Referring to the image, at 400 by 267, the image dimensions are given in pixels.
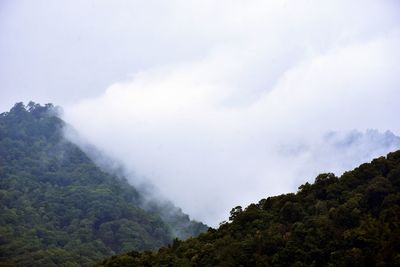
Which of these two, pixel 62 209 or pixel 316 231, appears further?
pixel 62 209

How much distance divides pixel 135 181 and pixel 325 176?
11191 centimetres

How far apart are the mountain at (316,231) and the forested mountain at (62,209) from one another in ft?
128

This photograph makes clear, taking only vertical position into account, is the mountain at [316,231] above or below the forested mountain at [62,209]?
below

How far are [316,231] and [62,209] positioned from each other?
8849cm

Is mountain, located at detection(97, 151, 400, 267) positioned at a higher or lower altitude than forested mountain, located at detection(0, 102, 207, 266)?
lower

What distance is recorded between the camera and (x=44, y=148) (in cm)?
15100

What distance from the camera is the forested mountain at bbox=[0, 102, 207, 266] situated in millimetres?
87625

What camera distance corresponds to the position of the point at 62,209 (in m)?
115

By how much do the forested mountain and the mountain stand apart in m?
38.9

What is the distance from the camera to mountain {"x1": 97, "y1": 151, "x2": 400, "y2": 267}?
101ft

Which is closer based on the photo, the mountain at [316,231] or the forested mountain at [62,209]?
the mountain at [316,231]

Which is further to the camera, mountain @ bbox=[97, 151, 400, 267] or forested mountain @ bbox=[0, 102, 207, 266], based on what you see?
forested mountain @ bbox=[0, 102, 207, 266]

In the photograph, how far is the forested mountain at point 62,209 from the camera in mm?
87625

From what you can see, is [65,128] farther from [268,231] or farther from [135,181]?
[268,231]
